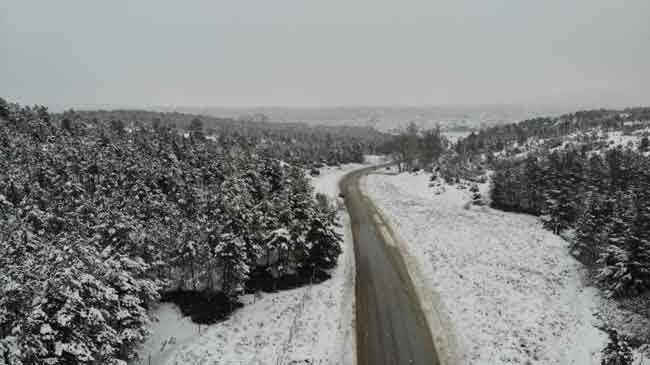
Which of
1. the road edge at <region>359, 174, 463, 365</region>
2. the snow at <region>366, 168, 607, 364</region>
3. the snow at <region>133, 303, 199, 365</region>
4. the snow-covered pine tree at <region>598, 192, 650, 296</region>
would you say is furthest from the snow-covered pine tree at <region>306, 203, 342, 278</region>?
the snow-covered pine tree at <region>598, 192, 650, 296</region>

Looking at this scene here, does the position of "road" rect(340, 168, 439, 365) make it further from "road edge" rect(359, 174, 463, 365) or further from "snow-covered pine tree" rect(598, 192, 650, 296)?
"snow-covered pine tree" rect(598, 192, 650, 296)

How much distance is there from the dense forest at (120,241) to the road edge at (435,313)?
7.73m

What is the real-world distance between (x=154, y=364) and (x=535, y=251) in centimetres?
3567

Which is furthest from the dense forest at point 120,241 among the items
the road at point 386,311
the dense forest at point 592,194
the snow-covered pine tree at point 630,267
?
the dense forest at point 592,194

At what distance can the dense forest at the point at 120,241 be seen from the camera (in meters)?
11.5

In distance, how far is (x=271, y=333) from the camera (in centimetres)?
2062

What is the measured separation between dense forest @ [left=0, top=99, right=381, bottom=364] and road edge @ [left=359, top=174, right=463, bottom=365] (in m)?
7.73

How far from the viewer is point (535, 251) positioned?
34.4 metres

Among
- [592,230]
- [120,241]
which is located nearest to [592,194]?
[592,230]

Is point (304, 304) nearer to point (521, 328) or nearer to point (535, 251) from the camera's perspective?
point (521, 328)

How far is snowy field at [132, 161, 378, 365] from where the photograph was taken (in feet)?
60.1

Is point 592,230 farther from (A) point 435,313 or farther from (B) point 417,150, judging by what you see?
(B) point 417,150

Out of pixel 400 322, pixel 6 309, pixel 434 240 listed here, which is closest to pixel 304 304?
pixel 400 322

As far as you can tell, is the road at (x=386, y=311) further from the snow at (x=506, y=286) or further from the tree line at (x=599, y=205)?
the tree line at (x=599, y=205)
